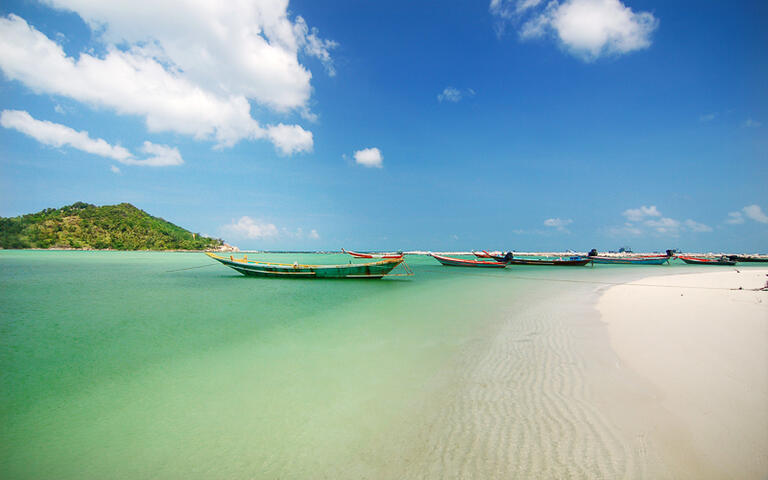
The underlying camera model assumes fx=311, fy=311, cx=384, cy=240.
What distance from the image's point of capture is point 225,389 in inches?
179

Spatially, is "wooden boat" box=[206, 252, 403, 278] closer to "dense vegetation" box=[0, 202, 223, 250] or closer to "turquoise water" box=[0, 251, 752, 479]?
"turquoise water" box=[0, 251, 752, 479]

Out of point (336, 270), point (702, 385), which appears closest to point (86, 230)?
point (336, 270)

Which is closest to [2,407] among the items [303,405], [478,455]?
[303,405]

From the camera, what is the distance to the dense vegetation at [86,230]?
74375 millimetres

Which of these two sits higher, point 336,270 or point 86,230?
point 86,230

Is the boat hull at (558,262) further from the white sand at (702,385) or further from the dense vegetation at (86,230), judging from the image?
the dense vegetation at (86,230)

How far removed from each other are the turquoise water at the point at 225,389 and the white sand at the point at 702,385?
2213mm

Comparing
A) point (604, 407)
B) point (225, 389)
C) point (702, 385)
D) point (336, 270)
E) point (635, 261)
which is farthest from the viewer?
point (635, 261)

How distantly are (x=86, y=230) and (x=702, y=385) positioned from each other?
4140 inches

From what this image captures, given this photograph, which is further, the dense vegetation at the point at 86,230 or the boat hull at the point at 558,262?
the dense vegetation at the point at 86,230

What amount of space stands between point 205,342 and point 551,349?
24.1 ft

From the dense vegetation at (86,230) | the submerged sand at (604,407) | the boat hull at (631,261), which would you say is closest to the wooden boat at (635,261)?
the boat hull at (631,261)

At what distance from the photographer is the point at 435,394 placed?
4242 millimetres

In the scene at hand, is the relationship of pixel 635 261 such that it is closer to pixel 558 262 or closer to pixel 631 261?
pixel 631 261
